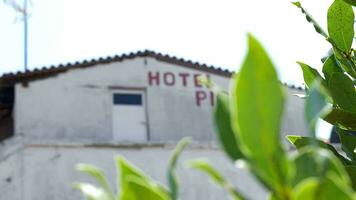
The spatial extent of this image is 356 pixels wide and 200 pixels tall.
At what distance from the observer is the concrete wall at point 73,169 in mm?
11891

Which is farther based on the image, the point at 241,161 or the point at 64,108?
the point at 64,108

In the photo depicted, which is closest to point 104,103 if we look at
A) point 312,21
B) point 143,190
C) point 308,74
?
point 312,21

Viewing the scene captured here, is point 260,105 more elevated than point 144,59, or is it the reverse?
point 144,59

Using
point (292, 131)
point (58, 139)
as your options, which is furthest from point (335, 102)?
point (292, 131)

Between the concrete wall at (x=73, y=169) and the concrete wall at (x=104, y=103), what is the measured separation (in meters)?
0.33

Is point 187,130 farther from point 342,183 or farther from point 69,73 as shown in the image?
point 342,183

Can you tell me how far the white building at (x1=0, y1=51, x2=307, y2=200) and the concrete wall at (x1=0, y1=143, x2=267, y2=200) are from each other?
0.05 ft

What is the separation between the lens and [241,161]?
60cm

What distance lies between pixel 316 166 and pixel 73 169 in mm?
11562

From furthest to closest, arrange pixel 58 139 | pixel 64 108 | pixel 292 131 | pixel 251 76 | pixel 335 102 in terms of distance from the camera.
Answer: pixel 292 131, pixel 64 108, pixel 58 139, pixel 335 102, pixel 251 76

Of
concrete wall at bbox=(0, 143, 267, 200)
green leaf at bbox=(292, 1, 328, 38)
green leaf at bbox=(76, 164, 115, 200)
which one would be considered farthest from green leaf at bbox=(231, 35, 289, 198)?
concrete wall at bbox=(0, 143, 267, 200)

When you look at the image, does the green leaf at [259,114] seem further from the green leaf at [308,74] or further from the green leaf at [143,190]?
the green leaf at [308,74]

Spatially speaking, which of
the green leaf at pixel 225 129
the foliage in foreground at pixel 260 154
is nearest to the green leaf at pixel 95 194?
the foliage in foreground at pixel 260 154

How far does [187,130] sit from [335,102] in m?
→ 12.8
